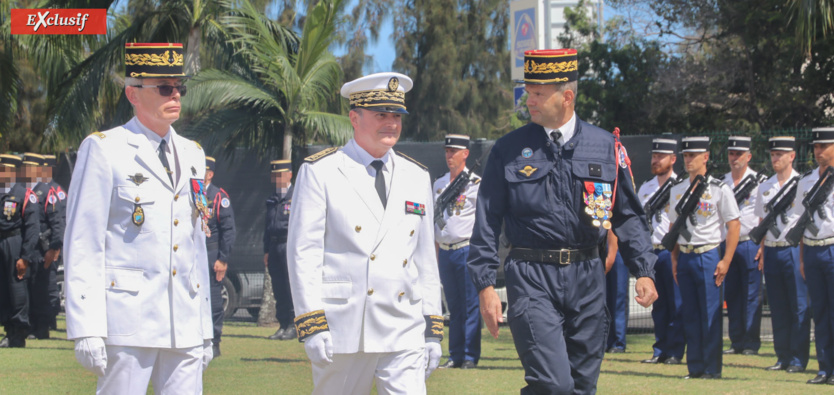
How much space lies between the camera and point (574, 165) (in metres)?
5.36

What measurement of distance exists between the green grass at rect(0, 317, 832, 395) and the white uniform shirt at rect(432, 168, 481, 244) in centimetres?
146

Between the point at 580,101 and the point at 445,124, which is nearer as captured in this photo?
the point at 580,101

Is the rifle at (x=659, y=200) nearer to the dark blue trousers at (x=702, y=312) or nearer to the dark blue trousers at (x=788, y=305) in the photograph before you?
the dark blue trousers at (x=788, y=305)

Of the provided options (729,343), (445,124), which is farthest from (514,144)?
(445,124)

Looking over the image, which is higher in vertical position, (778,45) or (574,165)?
(778,45)

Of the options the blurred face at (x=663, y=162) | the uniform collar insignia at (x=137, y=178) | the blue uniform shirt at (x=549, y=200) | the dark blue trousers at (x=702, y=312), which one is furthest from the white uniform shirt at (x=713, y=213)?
the uniform collar insignia at (x=137, y=178)

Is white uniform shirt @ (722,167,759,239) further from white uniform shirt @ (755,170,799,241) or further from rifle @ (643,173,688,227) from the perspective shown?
rifle @ (643,173,688,227)

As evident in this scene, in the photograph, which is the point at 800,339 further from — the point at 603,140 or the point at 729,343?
A: the point at 603,140

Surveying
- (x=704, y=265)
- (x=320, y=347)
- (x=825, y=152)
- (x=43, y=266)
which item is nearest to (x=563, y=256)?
(x=320, y=347)

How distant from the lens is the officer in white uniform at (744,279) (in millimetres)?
11961

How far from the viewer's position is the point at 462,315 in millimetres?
10508

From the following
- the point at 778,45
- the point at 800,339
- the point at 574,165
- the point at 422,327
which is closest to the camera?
the point at 422,327

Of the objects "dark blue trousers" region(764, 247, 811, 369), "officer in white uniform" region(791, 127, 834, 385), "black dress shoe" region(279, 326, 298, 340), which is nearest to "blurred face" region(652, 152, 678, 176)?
"dark blue trousers" region(764, 247, 811, 369)

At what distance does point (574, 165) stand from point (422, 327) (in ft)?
4.21
